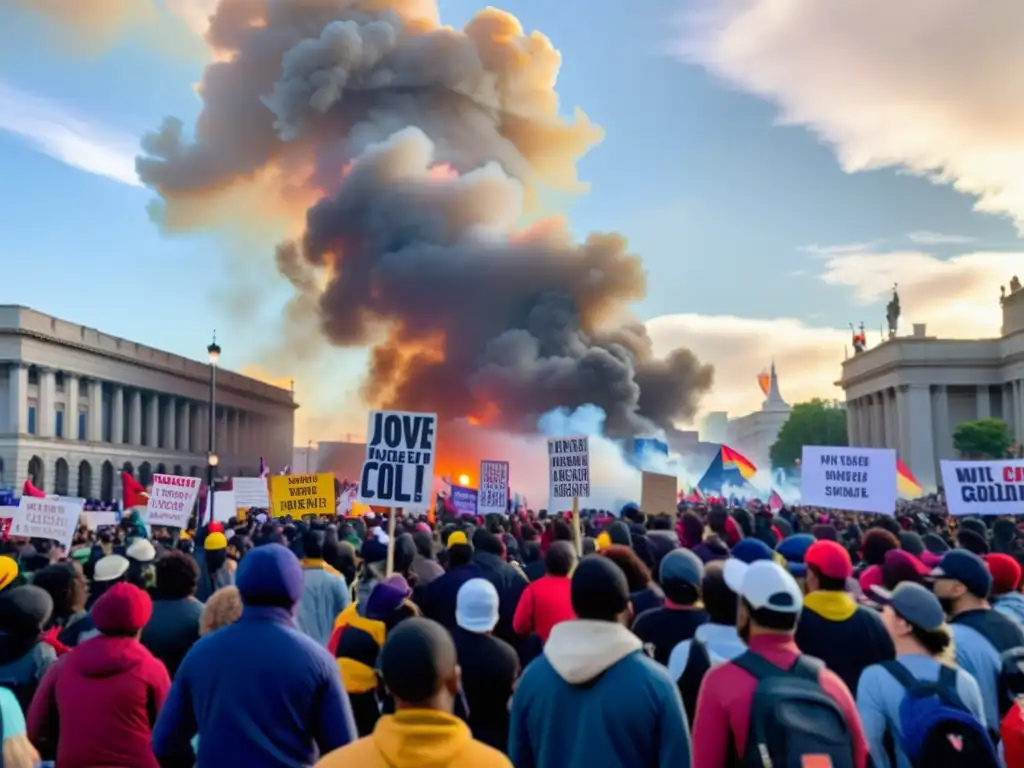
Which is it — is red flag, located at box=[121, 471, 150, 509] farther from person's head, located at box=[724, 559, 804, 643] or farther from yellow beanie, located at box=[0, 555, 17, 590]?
person's head, located at box=[724, 559, 804, 643]

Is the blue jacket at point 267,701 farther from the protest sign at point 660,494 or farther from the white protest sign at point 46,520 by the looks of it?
the protest sign at point 660,494

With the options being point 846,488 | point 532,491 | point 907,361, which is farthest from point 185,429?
point 846,488

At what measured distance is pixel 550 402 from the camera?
61.3 m

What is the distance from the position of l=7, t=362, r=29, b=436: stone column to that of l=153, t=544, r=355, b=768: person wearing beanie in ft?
207

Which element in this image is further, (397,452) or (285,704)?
(397,452)

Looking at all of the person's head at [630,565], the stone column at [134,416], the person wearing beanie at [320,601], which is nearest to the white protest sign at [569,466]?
the person wearing beanie at [320,601]

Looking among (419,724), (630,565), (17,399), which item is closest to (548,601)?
(630,565)

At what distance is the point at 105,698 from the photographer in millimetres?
4359

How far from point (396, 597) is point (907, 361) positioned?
80450 mm

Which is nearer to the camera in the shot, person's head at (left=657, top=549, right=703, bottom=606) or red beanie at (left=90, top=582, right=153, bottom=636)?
red beanie at (left=90, top=582, right=153, bottom=636)

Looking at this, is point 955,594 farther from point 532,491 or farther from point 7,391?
point 7,391

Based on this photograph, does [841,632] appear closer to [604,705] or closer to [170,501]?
[604,705]

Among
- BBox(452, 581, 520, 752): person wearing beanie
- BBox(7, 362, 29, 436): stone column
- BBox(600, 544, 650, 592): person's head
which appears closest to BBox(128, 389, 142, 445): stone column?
BBox(7, 362, 29, 436): stone column

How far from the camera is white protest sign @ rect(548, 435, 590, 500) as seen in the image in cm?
1274
